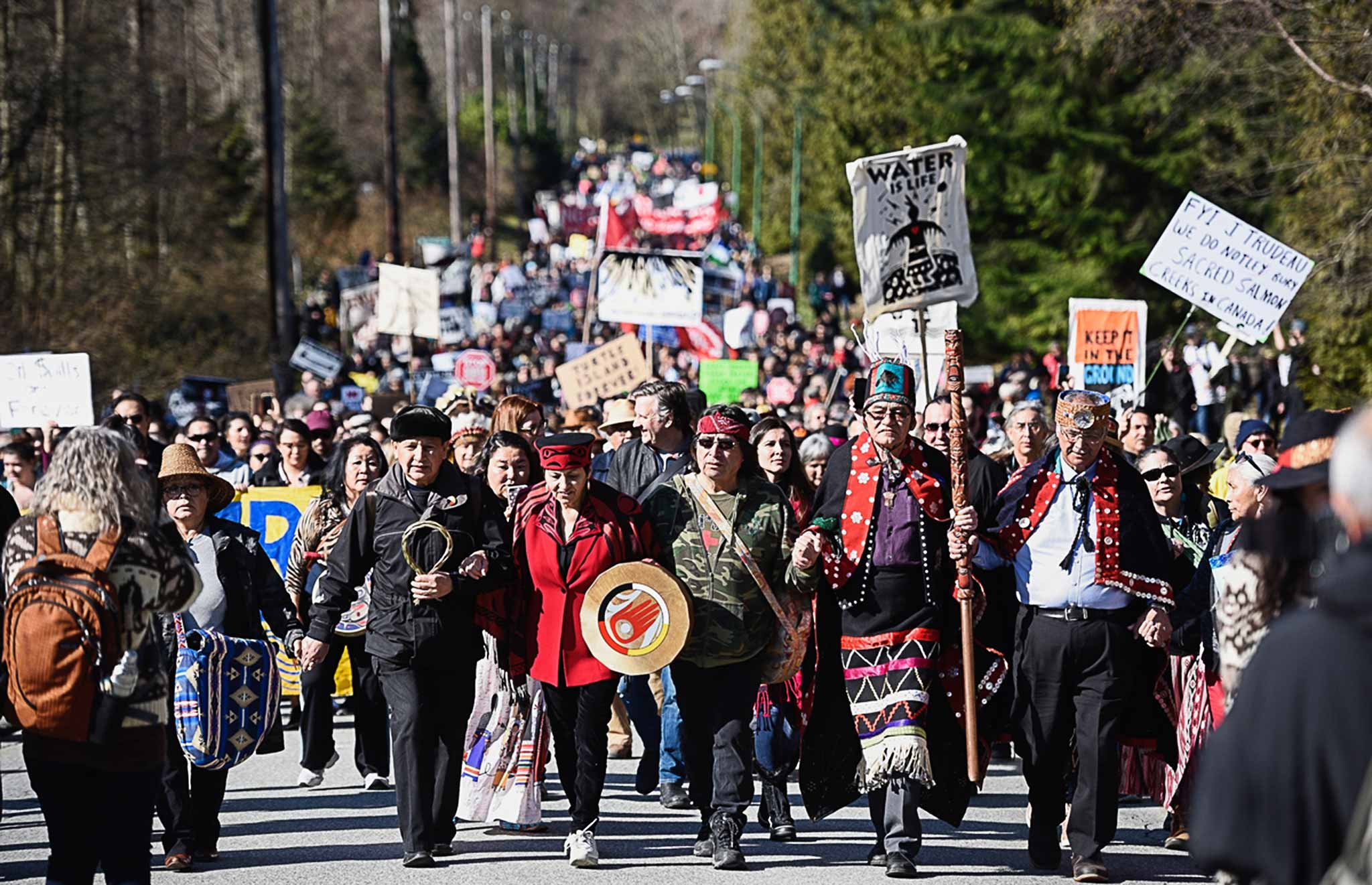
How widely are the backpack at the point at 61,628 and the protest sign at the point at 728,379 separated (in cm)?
1263

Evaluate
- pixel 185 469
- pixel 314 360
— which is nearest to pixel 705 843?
pixel 185 469

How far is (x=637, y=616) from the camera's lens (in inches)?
302

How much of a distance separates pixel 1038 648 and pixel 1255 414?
51.8 ft

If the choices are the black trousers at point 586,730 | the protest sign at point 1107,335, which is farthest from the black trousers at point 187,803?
the protest sign at point 1107,335

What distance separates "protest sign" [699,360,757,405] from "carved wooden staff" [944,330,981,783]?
1023 cm

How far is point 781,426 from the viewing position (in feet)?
30.1

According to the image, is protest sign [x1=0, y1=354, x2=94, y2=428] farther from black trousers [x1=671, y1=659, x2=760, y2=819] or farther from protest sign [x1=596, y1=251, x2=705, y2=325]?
black trousers [x1=671, y1=659, x2=760, y2=819]

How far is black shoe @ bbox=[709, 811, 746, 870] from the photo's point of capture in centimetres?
771

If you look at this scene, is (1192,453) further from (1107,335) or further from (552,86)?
(552,86)

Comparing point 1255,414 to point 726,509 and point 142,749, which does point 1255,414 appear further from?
point 142,749

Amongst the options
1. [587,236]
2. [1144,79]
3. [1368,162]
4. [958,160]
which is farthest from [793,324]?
[958,160]

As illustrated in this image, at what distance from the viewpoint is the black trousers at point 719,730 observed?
25.3ft

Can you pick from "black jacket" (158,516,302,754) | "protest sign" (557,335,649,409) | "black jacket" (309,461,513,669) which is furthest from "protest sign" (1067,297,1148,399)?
"black jacket" (158,516,302,754)

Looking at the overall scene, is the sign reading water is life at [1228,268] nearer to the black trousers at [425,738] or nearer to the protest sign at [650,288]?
the protest sign at [650,288]
